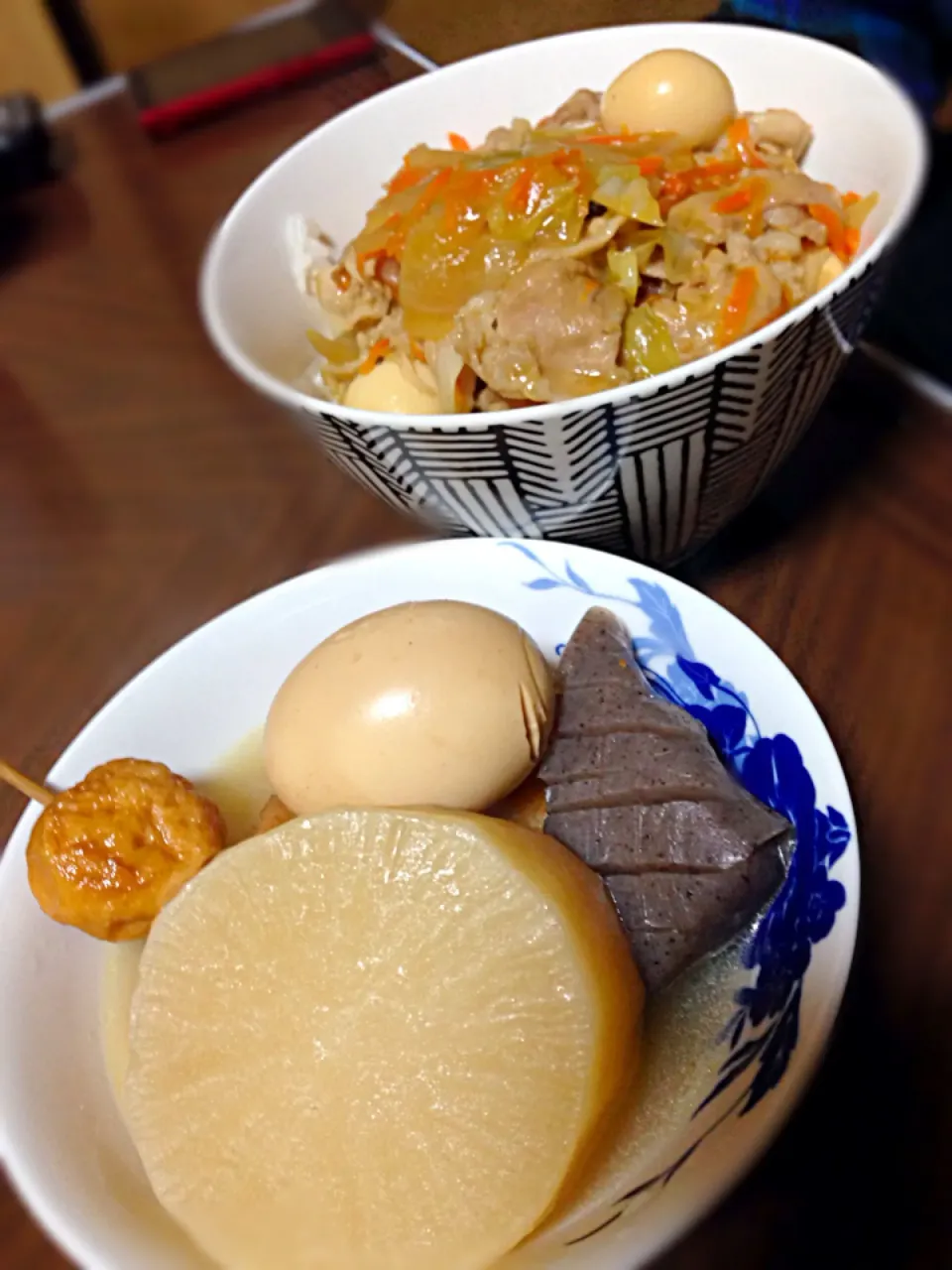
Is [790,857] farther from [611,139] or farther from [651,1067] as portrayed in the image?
[611,139]

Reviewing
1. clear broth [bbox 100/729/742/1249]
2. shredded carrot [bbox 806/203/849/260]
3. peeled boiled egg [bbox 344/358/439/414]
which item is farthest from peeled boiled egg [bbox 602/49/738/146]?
clear broth [bbox 100/729/742/1249]

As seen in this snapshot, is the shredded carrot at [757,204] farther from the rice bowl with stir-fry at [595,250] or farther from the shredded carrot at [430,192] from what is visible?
the shredded carrot at [430,192]

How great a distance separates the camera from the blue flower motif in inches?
17.1

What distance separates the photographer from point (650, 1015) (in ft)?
1.68

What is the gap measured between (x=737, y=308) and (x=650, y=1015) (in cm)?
38

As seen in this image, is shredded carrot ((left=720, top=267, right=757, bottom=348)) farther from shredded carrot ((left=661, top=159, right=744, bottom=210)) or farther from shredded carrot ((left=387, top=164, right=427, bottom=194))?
shredded carrot ((left=387, top=164, right=427, bottom=194))

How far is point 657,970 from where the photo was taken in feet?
1.63

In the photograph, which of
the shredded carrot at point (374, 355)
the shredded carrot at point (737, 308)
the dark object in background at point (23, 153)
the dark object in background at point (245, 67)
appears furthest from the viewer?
the dark object in background at point (23, 153)

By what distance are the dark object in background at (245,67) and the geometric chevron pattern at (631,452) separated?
768 millimetres

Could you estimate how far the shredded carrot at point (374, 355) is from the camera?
638mm

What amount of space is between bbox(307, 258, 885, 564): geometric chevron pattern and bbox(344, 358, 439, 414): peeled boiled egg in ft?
0.15

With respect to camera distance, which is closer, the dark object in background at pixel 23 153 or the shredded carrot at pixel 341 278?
the shredded carrot at pixel 341 278

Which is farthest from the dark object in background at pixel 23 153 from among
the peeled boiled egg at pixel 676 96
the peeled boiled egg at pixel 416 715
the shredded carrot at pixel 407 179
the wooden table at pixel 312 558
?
the peeled boiled egg at pixel 416 715

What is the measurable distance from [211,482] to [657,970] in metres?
0.59
